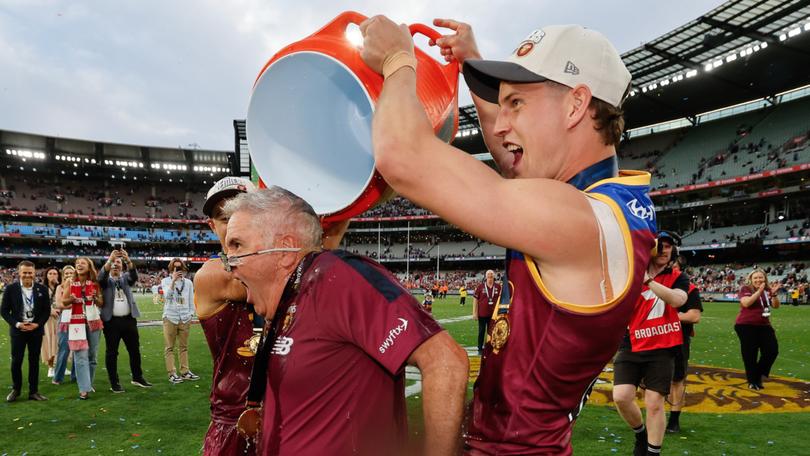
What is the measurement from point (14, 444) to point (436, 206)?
728cm

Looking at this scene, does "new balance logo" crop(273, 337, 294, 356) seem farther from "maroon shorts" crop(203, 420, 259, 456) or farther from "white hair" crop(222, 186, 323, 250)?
"maroon shorts" crop(203, 420, 259, 456)

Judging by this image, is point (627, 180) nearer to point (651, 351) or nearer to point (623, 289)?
point (623, 289)

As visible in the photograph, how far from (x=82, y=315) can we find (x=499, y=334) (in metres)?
9.28

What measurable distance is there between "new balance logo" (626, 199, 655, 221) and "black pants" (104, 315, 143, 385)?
32.1 feet

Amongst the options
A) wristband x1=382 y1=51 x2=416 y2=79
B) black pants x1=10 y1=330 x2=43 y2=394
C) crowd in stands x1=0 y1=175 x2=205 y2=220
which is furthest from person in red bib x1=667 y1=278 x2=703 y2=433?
crowd in stands x1=0 y1=175 x2=205 y2=220

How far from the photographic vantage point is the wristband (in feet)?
4.08

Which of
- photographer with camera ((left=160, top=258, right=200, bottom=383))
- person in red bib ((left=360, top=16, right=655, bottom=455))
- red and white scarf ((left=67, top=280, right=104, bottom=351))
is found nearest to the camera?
person in red bib ((left=360, top=16, right=655, bottom=455))

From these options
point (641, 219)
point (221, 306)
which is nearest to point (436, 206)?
point (641, 219)

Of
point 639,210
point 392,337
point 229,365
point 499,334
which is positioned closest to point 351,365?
point 392,337

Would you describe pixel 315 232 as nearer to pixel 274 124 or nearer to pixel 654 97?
pixel 274 124

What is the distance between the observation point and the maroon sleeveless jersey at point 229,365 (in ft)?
9.13

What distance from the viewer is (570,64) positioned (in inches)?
48.7

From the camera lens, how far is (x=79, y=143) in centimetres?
6156

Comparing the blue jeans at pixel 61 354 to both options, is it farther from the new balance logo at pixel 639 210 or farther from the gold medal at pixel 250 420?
the new balance logo at pixel 639 210
